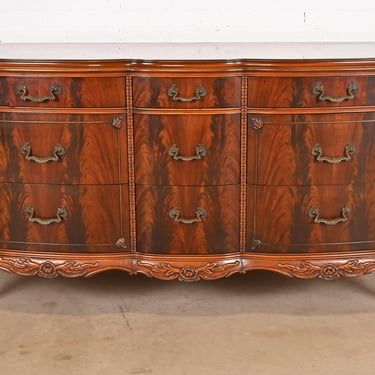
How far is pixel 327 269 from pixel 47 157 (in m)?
1.15

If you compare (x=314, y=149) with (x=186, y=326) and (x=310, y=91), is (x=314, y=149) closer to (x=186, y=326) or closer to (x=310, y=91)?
(x=310, y=91)

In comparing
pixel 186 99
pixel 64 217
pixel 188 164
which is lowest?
pixel 64 217

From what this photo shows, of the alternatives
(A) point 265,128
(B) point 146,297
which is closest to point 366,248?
Answer: (A) point 265,128

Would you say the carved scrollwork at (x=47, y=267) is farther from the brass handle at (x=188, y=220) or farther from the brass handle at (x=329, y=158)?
the brass handle at (x=329, y=158)

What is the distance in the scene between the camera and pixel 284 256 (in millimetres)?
2531

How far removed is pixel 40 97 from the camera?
7.88 ft

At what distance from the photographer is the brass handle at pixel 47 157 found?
2443 mm
